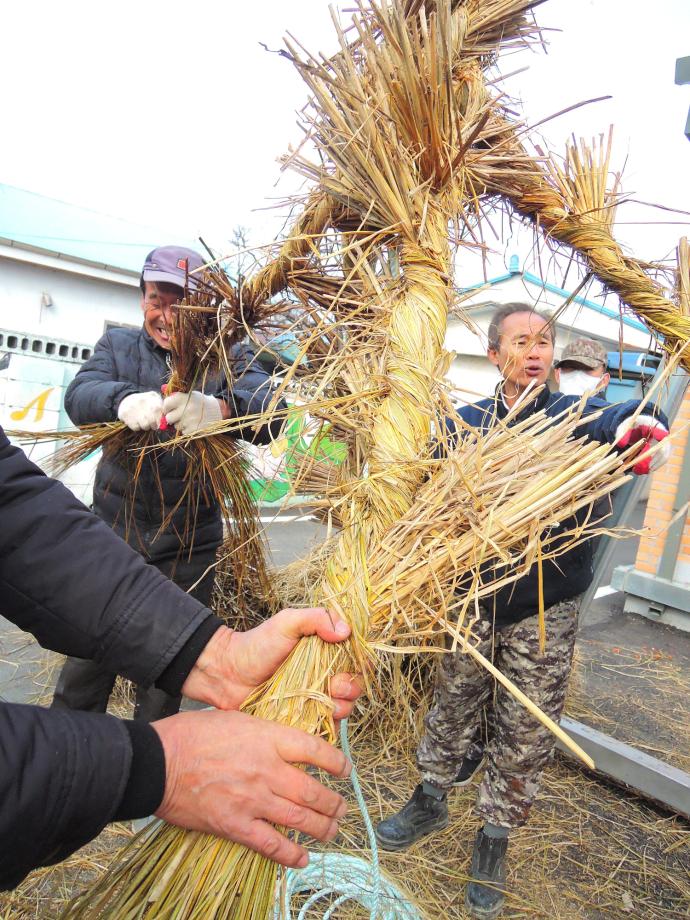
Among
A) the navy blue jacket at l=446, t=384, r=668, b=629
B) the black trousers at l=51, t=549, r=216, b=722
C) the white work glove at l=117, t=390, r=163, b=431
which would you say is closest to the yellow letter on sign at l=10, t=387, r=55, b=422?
the black trousers at l=51, t=549, r=216, b=722

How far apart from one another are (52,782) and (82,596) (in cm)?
37

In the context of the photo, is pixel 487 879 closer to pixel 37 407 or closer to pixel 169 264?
pixel 169 264

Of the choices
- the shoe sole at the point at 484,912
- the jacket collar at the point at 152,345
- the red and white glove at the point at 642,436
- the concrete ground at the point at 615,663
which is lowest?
the concrete ground at the point at 615,663

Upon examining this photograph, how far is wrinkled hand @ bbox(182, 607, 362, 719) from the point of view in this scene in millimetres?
947

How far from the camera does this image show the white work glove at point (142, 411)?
1798mm

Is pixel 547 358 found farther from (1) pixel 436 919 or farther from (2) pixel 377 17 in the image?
(1) pixel 436 919

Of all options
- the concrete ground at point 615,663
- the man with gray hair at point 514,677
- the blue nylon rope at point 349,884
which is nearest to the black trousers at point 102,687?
the concrete ground at point 615,663

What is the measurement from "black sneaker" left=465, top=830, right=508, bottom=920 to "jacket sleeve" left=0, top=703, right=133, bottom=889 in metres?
1.45

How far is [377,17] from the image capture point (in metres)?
1.18

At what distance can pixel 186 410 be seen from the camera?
1789 millimetres

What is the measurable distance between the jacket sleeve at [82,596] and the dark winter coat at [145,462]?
0.88 metres

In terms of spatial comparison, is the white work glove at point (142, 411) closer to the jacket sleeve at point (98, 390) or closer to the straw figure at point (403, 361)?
the jacket sleeve at point (98, 390)

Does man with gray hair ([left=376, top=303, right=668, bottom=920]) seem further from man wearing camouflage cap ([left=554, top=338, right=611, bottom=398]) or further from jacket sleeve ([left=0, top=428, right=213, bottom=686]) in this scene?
jacket sleeve ([left=0, top=428, right=213, bottom=686])

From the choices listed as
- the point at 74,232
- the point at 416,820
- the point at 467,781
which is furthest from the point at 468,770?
the point at 74,232
